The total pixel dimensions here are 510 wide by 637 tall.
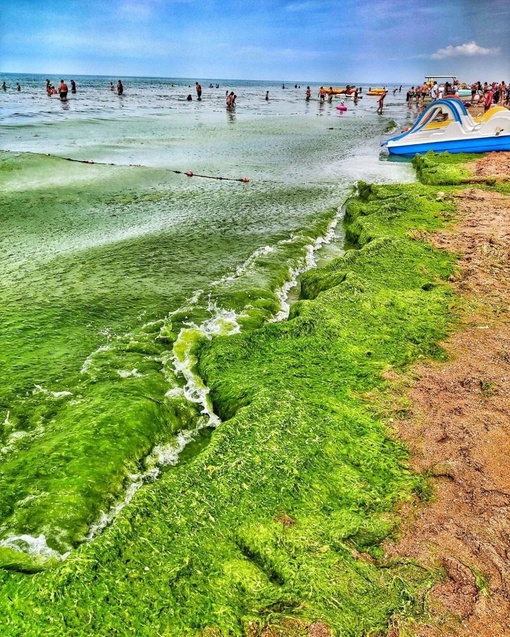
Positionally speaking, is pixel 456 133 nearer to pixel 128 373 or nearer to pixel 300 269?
pixel 300 269

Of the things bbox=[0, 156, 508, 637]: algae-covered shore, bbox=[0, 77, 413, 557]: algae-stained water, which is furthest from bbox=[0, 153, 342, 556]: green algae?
bbox=[0, 156, 508, 637]: algae-covered shore

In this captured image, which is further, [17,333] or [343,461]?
[17,333]

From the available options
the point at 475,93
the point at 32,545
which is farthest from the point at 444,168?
the point at 475,93

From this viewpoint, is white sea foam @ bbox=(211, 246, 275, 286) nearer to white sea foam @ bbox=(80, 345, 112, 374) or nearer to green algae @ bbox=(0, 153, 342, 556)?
green algae @ bbox=(0, 153, 342, 556)

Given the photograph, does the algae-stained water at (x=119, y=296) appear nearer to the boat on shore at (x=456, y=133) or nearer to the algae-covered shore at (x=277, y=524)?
the algae-covered shore at (x=277, y=524)

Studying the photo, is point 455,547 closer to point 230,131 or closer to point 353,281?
point 353,281

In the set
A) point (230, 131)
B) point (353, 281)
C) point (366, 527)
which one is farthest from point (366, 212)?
point (230, 131)
